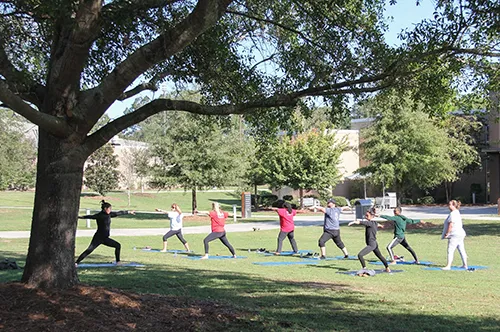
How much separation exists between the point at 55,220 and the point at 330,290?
5.18 m

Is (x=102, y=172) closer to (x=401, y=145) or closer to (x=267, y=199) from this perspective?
(x=267, y=199)

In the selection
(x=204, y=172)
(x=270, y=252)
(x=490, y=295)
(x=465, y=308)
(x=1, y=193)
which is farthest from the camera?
(x=1, y=193)

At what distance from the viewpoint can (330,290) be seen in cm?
977

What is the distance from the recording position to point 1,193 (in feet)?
178

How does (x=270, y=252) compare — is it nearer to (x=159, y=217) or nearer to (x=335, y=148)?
(x=159, y=217)

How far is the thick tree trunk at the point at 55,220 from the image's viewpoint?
667 cm

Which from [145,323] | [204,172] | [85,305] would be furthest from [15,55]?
[204,172]

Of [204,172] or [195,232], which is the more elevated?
[204,172]

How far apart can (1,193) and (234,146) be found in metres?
31.3

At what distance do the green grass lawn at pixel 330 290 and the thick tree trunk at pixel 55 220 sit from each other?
1.96 m

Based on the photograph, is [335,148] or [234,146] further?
[335,148]

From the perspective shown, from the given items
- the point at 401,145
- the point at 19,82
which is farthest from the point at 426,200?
the point at 19,82

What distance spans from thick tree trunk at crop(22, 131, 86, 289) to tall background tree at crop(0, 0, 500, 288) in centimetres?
1

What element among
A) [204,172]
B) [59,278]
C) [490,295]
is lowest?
[490,295]
